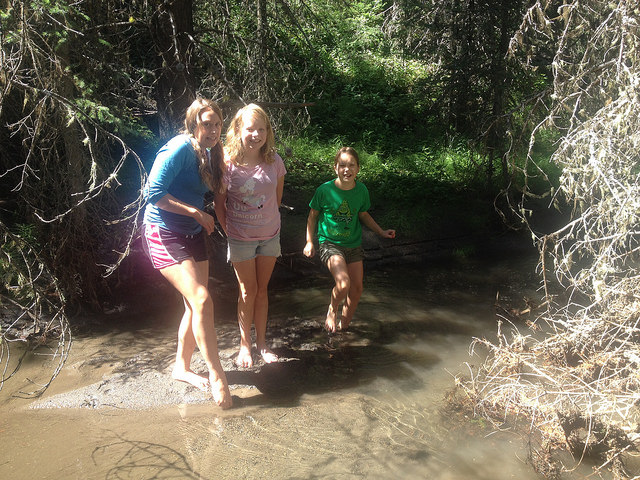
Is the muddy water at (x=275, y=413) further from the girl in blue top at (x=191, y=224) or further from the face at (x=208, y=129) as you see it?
the face at (x=208, y=129)

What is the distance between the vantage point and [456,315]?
623 cm

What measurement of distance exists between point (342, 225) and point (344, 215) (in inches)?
3.9

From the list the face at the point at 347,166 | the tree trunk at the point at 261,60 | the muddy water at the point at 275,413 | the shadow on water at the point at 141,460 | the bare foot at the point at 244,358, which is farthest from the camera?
the tree trunk at the point at 261,60

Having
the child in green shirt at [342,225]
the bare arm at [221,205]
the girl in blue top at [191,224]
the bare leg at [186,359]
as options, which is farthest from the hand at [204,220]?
the child in green shirt at [342,225]

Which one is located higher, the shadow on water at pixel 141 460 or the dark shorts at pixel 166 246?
the dark shorts at pixel 166 246

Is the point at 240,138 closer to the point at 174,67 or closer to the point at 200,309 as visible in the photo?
the point at 200,309

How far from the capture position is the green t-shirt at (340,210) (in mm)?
5348

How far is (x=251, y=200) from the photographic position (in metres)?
4.41

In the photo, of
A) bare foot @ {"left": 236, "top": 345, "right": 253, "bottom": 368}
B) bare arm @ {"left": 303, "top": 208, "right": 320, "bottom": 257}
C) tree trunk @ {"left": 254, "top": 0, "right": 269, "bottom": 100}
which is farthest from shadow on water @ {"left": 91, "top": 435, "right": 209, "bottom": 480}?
tree trunk @ {"left": 254, "top": 0, "right": 269, "bottom": 100}

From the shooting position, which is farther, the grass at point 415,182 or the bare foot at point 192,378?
the grass at point 415,182

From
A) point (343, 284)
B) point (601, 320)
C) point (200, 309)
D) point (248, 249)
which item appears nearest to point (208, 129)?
point (248, 249)

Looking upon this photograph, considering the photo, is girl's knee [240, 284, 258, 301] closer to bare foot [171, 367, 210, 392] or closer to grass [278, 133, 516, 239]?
bare foot [171, 367, 210, 392]

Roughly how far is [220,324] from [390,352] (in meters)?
1.74

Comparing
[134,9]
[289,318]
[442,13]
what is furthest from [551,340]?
[442,13]
